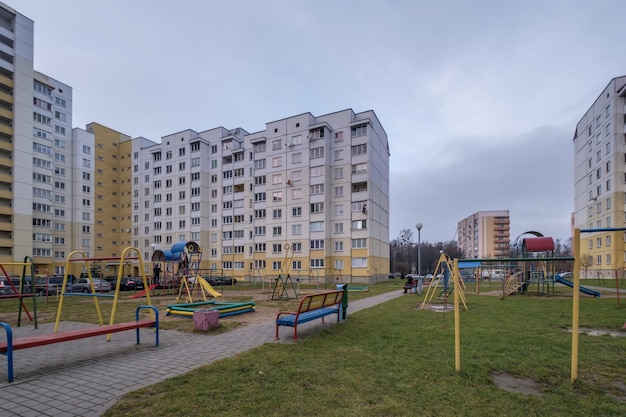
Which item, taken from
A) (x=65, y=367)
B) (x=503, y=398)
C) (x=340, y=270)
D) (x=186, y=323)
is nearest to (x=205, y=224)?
(x=340, y=270)

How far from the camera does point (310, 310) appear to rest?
9.55 m

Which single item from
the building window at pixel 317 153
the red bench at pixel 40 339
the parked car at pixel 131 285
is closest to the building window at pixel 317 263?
the building window at pixel 317 153

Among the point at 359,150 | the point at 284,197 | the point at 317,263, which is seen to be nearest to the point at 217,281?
the point at 317,263

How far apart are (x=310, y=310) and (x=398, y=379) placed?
4233 mm

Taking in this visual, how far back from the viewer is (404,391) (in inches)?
198

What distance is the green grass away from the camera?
447cm

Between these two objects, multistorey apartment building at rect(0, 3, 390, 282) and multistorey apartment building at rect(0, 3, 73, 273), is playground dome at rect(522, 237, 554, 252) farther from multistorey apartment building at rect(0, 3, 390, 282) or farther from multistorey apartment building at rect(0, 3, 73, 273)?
multistorey apartment building at rect(0, 3, 73, 273)

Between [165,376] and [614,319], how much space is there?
13.9 metres

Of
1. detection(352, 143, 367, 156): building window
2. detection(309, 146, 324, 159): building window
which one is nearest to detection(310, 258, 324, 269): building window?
detection(309, 146, 324, 159): building window

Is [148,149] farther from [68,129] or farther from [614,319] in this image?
[614,319]

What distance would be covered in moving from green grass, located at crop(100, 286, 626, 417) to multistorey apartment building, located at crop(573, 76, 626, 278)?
45.4 metres

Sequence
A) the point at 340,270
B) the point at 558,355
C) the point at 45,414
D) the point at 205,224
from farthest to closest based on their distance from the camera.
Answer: the point at 205,224 < the point at 340,270 < the point at 558,355 < the point at 45,414

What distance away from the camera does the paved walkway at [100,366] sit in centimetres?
479

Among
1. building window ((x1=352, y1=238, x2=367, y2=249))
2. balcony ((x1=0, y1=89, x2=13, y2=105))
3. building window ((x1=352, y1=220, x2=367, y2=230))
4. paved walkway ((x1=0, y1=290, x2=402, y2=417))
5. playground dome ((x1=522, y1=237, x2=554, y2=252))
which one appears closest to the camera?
paved walkway ((x1=0, y1=290, x2=402, y2=417))
